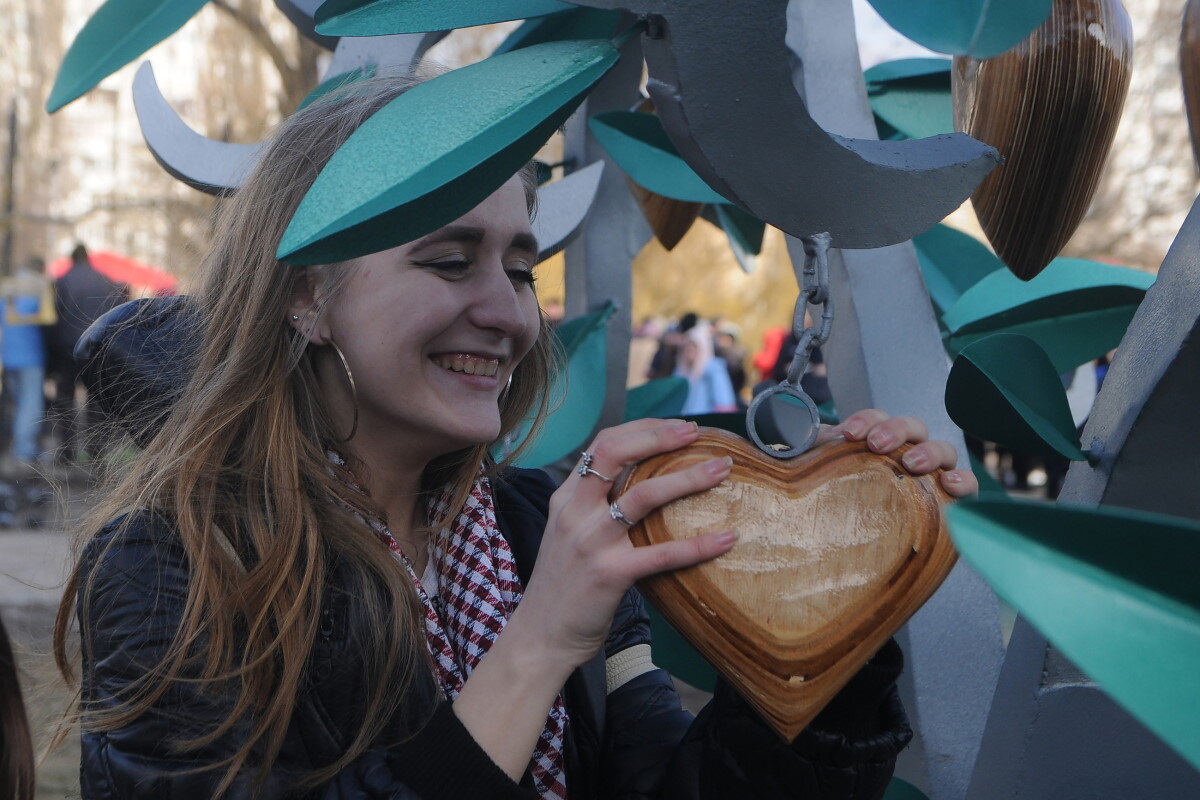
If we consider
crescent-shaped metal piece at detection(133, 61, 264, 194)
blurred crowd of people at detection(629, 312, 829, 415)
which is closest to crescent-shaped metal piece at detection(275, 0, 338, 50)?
crescent-shaped metal piece at detection(133, 61, 264, 194)

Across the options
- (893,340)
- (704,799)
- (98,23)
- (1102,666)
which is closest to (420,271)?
(98,23)

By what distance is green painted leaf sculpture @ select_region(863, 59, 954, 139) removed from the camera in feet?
4.67

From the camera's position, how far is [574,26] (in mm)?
1051

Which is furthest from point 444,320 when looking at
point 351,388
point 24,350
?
point 24,350

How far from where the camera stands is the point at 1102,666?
1.42 feet

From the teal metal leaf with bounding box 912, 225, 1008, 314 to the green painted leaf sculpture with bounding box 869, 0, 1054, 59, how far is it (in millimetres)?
484

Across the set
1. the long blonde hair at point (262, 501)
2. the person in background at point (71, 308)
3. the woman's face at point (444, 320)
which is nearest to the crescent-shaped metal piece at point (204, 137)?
the long blonde hair at point (262, 501)

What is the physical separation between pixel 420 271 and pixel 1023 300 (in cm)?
63

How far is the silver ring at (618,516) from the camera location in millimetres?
828

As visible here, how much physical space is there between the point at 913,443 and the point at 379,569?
0.62 m

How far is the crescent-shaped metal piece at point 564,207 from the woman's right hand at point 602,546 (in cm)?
72

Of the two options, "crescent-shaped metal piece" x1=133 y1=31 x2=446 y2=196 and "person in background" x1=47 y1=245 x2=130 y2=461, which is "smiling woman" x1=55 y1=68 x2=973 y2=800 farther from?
"person in background" x1=47 y1=245 x2=130 y2=461

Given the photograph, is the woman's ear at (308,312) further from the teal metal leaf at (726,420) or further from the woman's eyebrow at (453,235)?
the teal metal leaf at (726,420)

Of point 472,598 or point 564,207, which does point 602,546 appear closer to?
point 472,598
